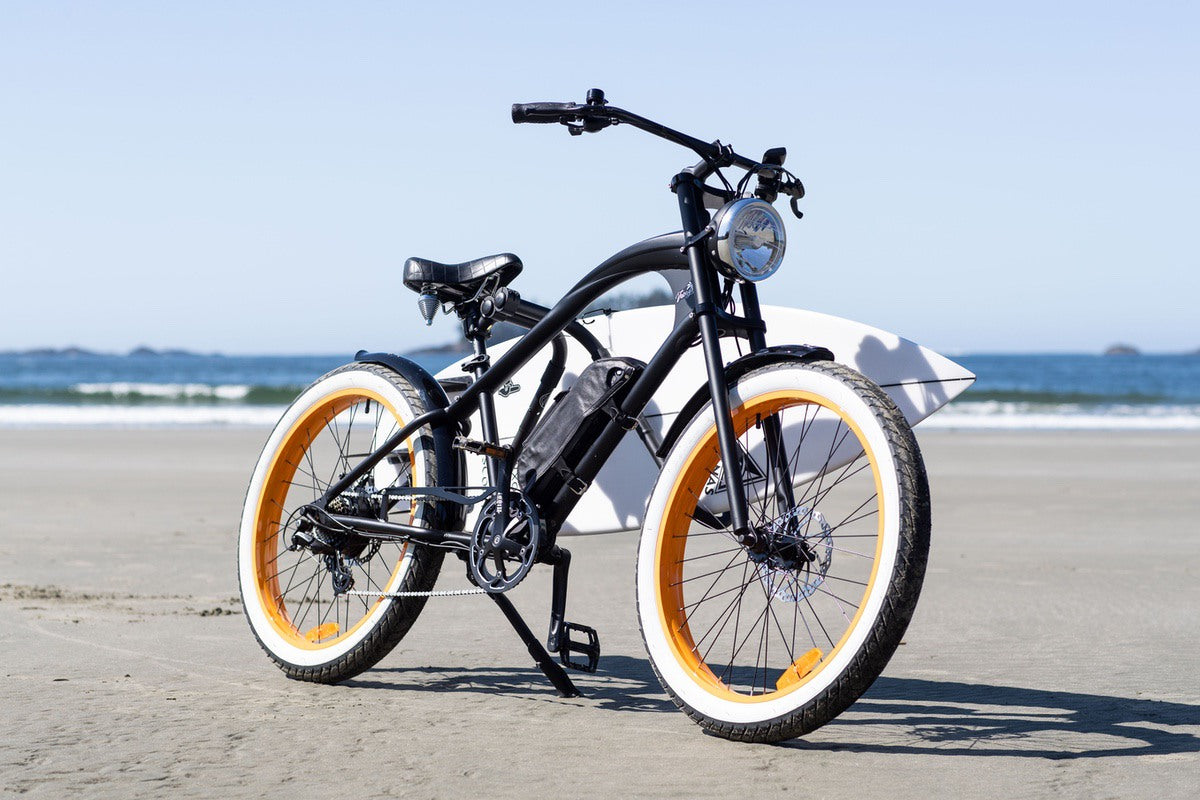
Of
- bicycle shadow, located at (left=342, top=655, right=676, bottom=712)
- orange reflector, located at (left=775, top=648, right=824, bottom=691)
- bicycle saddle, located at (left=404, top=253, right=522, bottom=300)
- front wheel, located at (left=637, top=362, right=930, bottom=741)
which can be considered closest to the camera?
front wheel, located at (left=637, top=362, right=930, bottom=741)

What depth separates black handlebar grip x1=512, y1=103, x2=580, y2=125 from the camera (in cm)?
352

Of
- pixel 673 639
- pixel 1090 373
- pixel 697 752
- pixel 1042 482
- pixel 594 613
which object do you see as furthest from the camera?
pixel 1090 373

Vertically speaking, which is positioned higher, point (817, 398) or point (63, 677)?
point (817, 398)

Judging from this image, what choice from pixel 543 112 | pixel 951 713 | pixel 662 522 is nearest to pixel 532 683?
pixel 662 522

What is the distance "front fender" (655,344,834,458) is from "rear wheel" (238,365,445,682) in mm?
821

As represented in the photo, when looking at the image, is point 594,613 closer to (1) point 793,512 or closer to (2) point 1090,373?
(1) point 793,512

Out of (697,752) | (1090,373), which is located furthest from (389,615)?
(1090,373)

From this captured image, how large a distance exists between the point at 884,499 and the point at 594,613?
2.49 metres

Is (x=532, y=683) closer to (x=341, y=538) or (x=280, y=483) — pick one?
(x=341, y=538)

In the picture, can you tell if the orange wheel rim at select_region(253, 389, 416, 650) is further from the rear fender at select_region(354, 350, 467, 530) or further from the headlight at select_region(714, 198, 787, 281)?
the headlight at select_region(714, 198, 787, 281)

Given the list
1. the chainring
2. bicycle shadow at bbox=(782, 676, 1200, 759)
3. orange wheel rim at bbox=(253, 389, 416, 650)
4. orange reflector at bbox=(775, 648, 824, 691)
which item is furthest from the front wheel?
orange wheel rim at bbox=(253, 389, 416, 650)

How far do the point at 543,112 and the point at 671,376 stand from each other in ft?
4.55

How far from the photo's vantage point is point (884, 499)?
9.25 ft

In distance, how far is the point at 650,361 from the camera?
3.37 m
